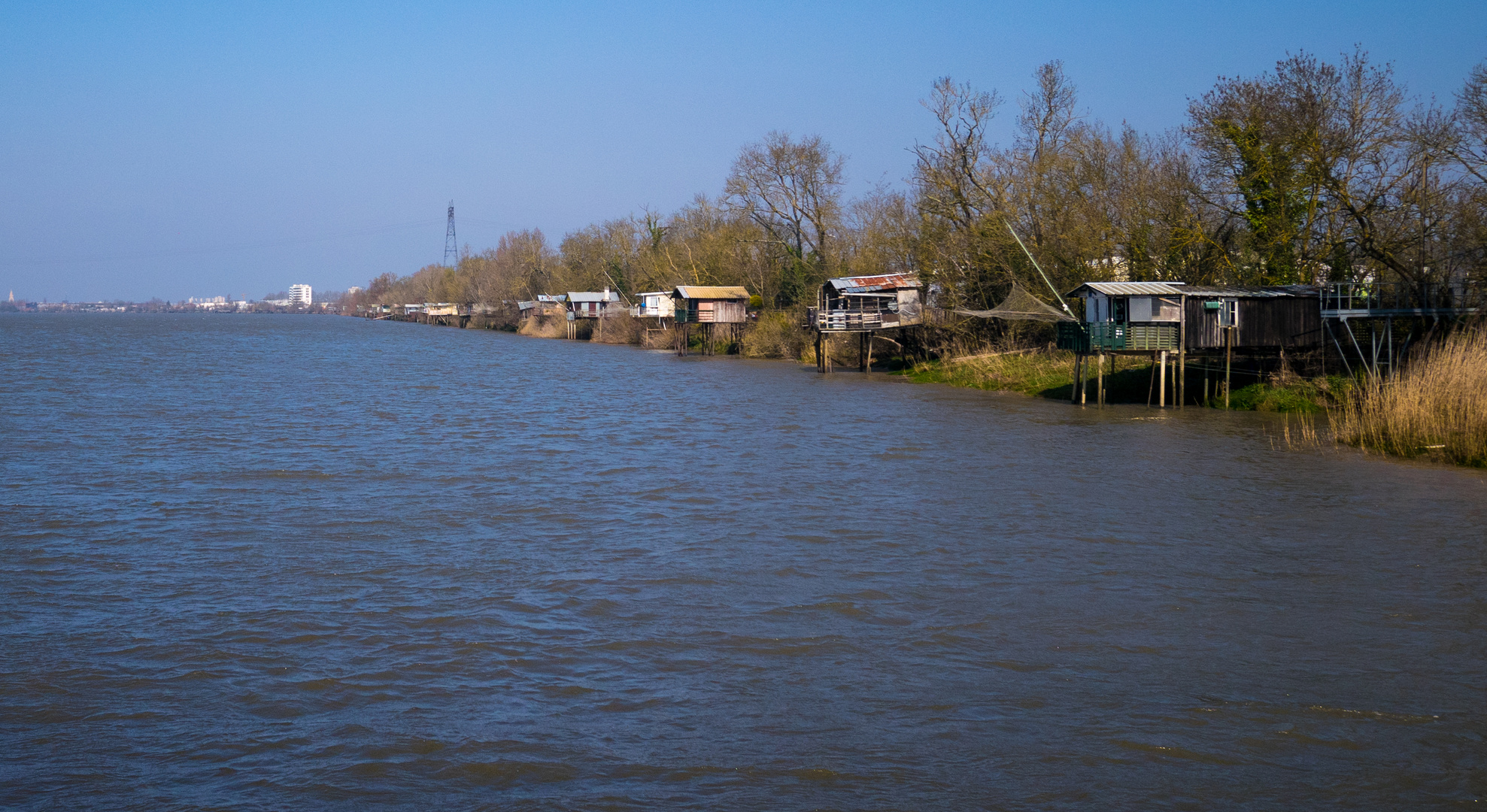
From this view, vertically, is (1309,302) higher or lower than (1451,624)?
higher

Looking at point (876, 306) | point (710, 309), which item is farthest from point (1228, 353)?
point (710, 309)

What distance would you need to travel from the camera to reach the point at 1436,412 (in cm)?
2202

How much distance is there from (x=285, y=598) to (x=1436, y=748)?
1019cm

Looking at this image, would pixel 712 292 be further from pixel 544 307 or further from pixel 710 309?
pixel 544 307

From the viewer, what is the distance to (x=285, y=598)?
12227mm

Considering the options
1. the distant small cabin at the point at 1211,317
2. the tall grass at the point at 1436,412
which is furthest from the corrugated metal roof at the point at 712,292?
the tall grass at the point at 1436,412

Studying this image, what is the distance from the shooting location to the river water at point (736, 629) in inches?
312

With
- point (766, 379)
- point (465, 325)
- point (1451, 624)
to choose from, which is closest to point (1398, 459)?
point (1451, 624)

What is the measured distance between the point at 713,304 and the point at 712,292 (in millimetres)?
709

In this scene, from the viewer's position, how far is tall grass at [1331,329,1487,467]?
→ 21094 mm

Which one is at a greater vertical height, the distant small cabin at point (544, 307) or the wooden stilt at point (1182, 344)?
the distant small cabin at point (544, 307)

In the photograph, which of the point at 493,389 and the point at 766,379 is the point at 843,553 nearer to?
the point at 493,389

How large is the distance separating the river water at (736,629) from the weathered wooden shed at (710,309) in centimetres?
4672

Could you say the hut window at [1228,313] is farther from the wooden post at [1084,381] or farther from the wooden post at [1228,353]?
the wooden post at [1084,381]
